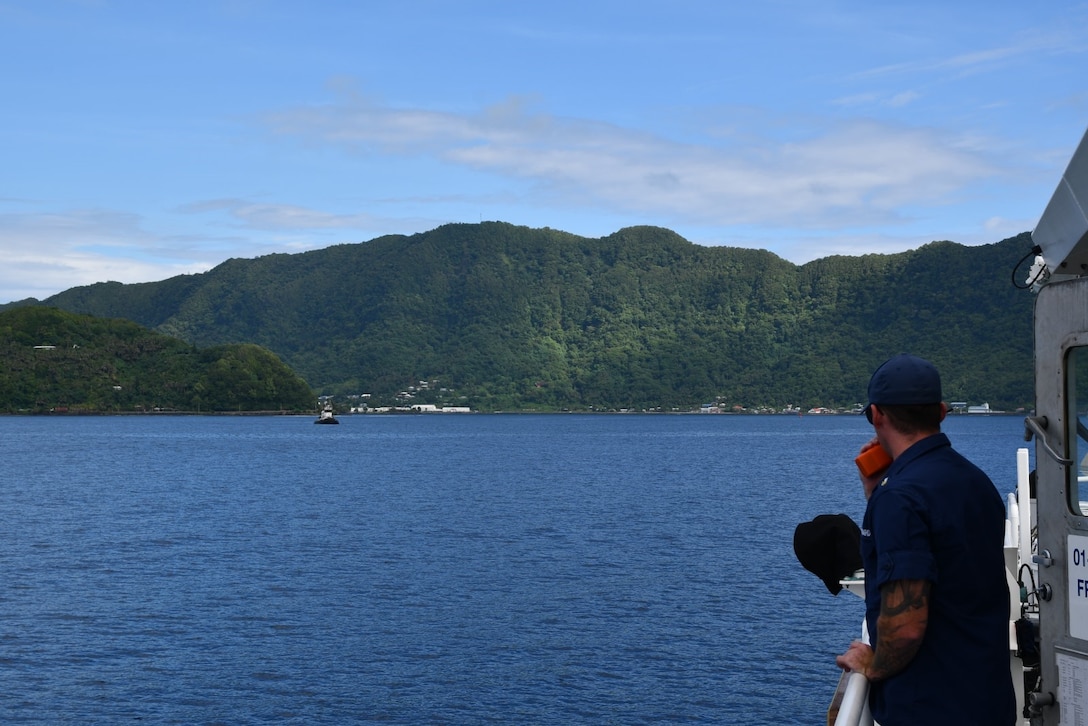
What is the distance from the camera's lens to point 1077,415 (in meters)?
6.43

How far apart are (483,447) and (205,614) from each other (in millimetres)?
130812

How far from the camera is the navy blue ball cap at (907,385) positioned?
4652 millimetres

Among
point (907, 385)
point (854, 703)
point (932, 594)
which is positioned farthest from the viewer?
point (907, 385)

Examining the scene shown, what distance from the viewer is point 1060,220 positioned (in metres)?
5.97

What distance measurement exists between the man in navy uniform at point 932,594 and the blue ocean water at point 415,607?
19.3 m

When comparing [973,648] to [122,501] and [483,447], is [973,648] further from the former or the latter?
[483,447]

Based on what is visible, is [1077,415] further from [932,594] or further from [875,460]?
[932,594]

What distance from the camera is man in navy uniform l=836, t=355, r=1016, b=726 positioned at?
14.5 feet

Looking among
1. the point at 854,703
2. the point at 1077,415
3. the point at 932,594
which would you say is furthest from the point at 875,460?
the point at 1077,415

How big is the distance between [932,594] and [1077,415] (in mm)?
2516

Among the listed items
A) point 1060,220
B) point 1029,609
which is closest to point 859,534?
point 1060,220

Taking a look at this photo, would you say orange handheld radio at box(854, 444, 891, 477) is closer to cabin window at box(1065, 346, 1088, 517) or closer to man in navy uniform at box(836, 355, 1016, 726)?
man in navy uniform at box(836, 355, 1016, 726)

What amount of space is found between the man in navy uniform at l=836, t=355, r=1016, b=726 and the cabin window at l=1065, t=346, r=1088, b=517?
Answer: 1.98 metres

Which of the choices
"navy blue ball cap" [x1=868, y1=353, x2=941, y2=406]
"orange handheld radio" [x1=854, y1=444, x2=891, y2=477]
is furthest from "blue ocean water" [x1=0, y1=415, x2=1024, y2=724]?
"navy blue ball cap" [x1=868, y1=353, x2=941, y2=406]
